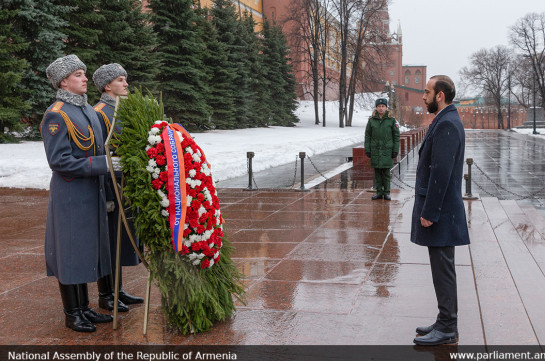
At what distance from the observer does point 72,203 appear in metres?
4.44

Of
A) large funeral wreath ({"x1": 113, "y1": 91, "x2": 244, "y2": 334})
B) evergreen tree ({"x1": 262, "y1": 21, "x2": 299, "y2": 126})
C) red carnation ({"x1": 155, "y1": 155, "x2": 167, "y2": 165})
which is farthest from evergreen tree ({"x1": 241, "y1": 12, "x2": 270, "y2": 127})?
red carnation ({"x1": 155, "y1": 155, "x2": 167, "y2": 165})

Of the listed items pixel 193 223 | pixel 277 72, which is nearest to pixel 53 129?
pixel 193 223

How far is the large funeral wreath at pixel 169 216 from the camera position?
4215mm

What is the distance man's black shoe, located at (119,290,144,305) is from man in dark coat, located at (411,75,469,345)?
247 cm

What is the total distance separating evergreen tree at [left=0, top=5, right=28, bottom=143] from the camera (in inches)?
801

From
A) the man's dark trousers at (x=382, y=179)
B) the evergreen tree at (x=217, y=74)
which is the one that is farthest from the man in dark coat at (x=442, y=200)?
the evergreen tree at (x=217, y=74)

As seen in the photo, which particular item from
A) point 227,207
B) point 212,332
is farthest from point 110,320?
point 227,207

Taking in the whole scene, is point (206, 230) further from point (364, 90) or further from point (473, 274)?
point (364, 90)

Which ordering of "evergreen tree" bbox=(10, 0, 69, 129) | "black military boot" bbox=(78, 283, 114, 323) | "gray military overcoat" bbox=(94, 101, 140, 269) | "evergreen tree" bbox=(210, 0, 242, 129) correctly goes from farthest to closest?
1. "evergreen tree" bbox=(210, 0, 242, 129)
2. "evergreen tree" bbox=(10, 0, 69, 129)
3. "gray military overcoat" bbox=(94, 101, 140, 269)
4. "black military boot" bbox=(78, 283, 114, 323)

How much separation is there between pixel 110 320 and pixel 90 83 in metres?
21.7

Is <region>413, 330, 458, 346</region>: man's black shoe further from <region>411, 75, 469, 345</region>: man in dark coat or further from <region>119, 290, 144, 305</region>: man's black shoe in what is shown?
<region>119, 290, 144, 305</region>: man's black shoe

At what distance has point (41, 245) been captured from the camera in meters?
7.91

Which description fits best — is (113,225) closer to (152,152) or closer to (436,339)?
(152,152)

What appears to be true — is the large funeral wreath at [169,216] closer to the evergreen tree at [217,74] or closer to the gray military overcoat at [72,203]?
the gray military overcoat at [72,203]
